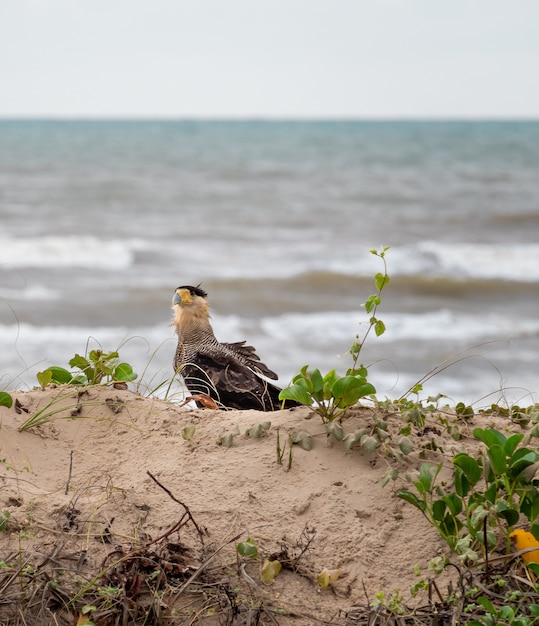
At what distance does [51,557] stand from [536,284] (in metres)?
14.4

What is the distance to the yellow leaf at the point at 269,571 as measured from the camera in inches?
96.0

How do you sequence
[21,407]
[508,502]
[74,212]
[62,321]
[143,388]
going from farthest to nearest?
[74,212] < [62,321] < [143,388] < [21,407] < [508,502]

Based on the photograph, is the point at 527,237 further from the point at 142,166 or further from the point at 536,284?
the point at 142,166

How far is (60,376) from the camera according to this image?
11.7ft

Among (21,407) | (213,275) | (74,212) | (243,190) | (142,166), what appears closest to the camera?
(21,407)

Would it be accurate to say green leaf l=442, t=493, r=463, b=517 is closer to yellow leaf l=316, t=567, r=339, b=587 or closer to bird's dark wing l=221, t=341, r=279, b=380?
yellow leaf l=316, t=567, r=339, b=587

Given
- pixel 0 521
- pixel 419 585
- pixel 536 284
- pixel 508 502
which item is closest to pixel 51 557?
pixel 0 521

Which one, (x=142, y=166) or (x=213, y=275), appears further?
(x=142, y=166)

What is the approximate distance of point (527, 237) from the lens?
20891 mm

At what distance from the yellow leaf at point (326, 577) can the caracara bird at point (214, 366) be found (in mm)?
1486

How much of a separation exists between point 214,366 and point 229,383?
0.57ft

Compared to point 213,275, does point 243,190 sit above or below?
above

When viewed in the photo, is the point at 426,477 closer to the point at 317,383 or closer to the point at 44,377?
the point at 317,383

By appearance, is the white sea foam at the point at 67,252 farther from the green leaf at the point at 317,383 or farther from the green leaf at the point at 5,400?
the green leaf at the point at 317,383
